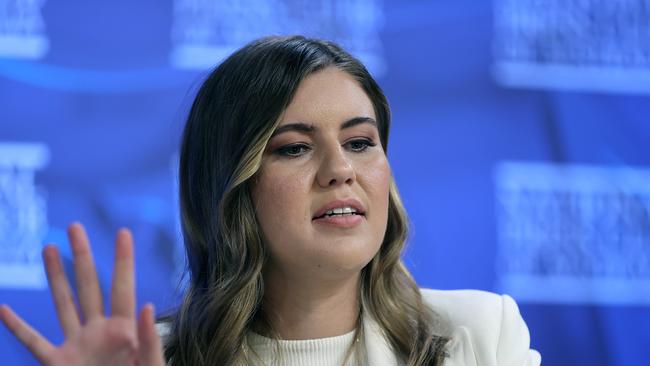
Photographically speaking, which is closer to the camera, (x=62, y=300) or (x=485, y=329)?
(x=62, y=300)

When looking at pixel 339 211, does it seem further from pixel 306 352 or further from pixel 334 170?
pixel 306 352

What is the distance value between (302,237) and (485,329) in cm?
45

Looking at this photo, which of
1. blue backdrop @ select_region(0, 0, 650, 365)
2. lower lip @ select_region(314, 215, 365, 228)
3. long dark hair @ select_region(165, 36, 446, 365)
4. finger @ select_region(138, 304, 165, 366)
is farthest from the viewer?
blue backdrop @ select_region(0, 0, 650, 365)

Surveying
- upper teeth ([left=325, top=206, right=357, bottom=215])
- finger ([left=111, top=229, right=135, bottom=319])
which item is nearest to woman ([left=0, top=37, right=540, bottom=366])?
upper teeth ([left=325, top=206, right=357, bottom=215])

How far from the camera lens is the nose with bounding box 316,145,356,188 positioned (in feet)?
6.03

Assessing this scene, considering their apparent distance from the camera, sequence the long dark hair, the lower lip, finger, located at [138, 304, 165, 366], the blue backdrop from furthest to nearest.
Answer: the blue backdrop → the long dark hair → the lower lip → finger, located at [138, 304, 165, 366]

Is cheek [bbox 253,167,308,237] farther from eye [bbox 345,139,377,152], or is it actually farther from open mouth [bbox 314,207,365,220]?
eye [bbox 345,139,377,152]

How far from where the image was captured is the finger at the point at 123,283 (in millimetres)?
1391

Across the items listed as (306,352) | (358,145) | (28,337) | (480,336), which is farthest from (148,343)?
(480,336)

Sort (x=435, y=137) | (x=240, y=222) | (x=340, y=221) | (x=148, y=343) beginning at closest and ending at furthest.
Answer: (x=148, y=343) → (x=340, y=221) → (x=240, y=222) → (x=435, y=137)

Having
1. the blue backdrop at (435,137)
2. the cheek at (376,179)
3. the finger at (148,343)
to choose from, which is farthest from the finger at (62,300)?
the blue backdrop at (435,137)

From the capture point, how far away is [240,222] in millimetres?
1938

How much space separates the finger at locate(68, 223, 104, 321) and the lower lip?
53 centimetres

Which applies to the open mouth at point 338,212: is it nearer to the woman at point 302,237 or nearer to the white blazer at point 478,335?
the woman at point 302,237
